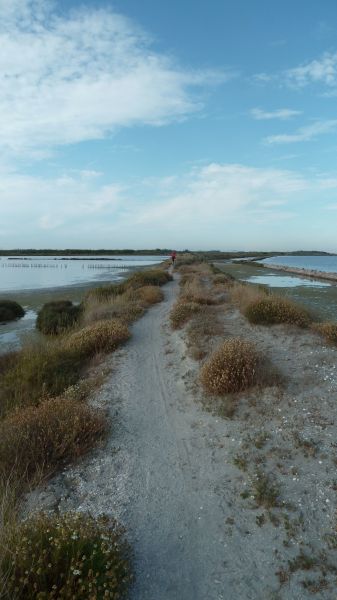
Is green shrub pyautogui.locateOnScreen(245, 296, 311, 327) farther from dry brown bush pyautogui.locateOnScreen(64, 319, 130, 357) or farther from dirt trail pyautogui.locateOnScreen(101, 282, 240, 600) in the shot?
dirt trail pyautogui.locateOnScreen(101, 282, 240, 600)

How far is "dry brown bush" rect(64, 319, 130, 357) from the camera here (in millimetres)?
11507

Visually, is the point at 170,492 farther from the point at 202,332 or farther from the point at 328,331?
the point at 328,331

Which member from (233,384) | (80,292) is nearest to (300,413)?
(233,384)

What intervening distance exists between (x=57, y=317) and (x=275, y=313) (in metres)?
10.5

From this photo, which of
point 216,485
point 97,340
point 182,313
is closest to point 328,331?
point 182,313

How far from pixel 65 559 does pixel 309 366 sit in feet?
22.9

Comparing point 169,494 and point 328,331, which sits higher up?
point 328,331

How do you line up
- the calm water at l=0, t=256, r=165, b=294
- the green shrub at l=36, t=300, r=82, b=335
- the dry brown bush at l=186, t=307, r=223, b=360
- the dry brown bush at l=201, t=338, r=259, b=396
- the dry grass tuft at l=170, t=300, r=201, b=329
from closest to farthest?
the dry brown bush at l=201, t=338, r=259, b=396 < the dry brown bush at l=186, t=307, r=223, b=360 < the dry grass tuft at l=170, t=300, r=201, b=329 < the green shrub at l=36, t=300, r=82, b=335 < the calm water at l=0, t=256, r=165, b=294

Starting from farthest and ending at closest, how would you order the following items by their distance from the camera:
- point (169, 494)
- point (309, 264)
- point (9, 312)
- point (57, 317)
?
point (309, 264)
point (9, 312)
point (57, 317)
point (169, 494)

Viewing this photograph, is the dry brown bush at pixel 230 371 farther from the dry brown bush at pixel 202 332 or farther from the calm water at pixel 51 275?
the calm water at pixel 51 275

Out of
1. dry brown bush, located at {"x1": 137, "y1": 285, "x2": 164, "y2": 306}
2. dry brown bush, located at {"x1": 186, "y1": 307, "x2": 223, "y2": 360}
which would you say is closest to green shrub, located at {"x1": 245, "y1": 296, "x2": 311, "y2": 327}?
dry brown bush, located at {"x1": 186, "y1": 307, "x2": 223, "y2": 360}

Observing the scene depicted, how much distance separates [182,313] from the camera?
49.0 feet

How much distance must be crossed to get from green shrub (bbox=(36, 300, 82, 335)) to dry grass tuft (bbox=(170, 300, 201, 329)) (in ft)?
15.5

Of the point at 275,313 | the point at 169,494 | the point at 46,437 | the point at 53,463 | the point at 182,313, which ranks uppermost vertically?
the point at 275,313
